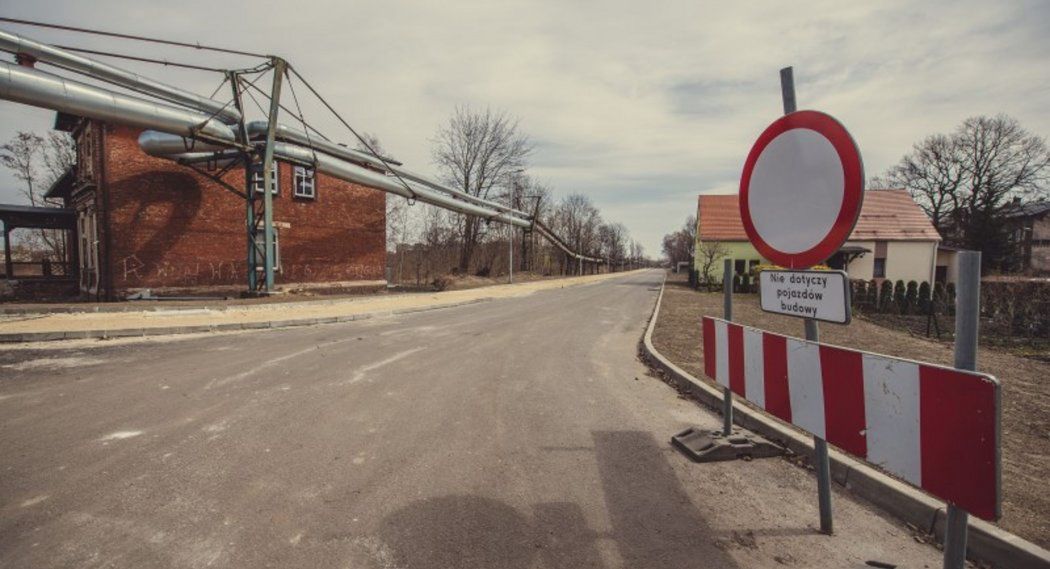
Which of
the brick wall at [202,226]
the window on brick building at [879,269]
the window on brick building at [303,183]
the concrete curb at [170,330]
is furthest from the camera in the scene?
the window on brick building at [879,269]

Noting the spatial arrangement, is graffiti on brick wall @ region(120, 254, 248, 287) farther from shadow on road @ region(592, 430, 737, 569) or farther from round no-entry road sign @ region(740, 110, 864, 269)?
round no-entry road sign @ region(740, 110, 864, 269)

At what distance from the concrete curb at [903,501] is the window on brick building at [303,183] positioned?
80.9 ft

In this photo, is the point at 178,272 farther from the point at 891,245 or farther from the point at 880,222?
the point at 880,222

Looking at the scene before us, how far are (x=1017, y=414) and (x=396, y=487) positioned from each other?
6.29m

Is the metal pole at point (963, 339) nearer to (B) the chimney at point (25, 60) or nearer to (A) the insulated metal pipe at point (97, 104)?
(A) the insulated metal pipe at point (97, 104)

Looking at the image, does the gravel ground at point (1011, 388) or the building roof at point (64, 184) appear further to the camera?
the building roof at point (64, 184)

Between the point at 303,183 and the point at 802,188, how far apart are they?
85.2ft

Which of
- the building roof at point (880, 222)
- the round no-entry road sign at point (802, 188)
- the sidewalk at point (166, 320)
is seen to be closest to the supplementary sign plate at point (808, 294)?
the round no-entry road sign at point (802, 188)

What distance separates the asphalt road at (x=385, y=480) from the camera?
7.77 ft

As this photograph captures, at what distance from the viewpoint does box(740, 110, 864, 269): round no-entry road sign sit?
2.30 metres

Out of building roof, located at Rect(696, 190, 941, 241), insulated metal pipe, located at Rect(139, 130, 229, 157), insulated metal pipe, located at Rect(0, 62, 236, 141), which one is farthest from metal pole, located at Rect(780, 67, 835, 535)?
building roof, located at Rect(696, 190, 941, 241)

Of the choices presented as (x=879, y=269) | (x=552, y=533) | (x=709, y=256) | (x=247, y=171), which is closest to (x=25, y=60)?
(x=247, y=171)

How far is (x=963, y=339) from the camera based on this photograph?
1659 mm

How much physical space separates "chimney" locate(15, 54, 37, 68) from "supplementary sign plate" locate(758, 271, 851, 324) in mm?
19369
